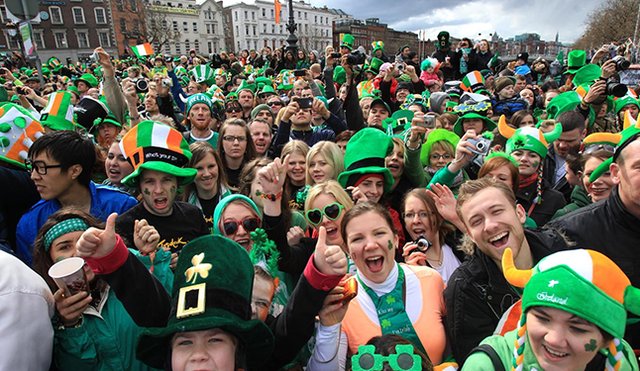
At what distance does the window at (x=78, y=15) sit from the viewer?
170 feet

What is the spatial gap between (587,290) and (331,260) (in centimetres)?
101

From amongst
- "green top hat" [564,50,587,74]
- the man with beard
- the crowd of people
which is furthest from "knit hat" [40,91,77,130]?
"green top hat" [564,50,587,74]

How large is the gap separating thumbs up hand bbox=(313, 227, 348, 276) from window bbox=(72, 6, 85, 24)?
6619 centimetres

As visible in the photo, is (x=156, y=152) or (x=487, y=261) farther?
(x=156, y=152)

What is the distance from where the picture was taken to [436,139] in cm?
410

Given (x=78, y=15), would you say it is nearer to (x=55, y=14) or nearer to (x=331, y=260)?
(x=55, y=14)

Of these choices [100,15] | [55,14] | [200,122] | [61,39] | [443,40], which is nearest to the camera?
[200,122]

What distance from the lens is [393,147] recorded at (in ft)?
12.6

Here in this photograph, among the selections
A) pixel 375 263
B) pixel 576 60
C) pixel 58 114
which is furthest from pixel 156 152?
pixel 576 60

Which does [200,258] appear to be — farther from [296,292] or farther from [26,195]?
[26,195]

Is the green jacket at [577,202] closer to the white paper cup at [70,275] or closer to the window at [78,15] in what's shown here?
the white paper cup at [70,275]

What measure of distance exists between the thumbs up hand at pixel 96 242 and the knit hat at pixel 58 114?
3.63 m

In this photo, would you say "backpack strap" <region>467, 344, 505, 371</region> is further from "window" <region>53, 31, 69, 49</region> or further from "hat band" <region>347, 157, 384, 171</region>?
"window" <region>53, 31, 69, 49</region>

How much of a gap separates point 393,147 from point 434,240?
125 centimetres
